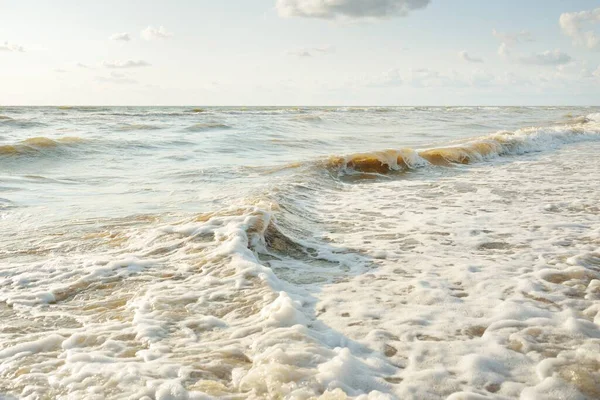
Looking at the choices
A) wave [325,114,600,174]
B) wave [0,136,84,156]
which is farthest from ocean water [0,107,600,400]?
wave [0,136,84,156]

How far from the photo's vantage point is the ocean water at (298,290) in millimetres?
2426

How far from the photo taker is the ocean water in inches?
95.5

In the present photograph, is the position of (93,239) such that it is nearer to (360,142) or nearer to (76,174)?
(76,174)

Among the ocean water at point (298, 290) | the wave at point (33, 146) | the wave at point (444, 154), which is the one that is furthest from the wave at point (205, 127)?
the ocean water at point (298, 290)

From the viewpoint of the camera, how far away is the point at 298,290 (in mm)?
3652

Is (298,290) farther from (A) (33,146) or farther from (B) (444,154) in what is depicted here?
(A) (33,146)

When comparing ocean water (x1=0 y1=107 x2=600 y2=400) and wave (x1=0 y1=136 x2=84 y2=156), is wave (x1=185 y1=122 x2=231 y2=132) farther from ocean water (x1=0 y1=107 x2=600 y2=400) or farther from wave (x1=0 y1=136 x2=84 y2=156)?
ocean water (x1=0 y1=107 x2=600 y2=400)

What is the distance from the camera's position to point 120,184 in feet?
26.7

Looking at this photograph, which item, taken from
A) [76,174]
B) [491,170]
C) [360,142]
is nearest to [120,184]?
[76,174]

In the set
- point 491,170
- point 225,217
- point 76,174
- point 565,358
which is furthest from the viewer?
point 491,170

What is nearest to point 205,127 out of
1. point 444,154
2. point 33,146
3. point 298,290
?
point 33,146

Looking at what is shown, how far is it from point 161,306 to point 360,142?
12.9 metres

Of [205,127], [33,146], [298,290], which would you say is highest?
[205,127]

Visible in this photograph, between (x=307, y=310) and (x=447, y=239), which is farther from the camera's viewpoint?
(x=447, y=239)
